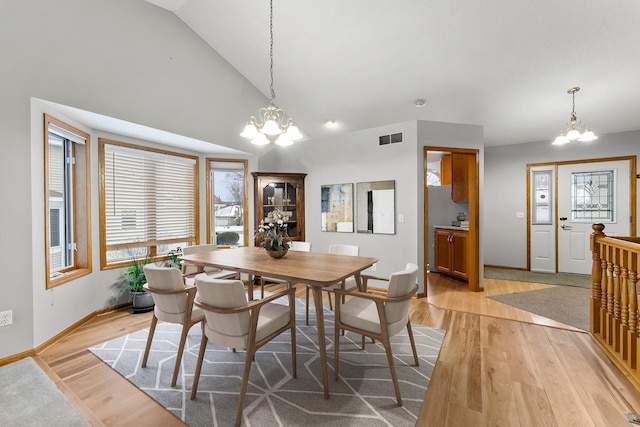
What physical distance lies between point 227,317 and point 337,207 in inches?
129

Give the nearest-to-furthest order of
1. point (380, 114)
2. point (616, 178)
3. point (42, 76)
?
point (42, 76) < point (380, 114) < point (616, 178)

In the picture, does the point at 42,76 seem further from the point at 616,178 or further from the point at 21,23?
the point at 616,178

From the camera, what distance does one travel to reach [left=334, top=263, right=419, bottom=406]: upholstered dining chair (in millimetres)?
1814

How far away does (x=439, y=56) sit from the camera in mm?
3148

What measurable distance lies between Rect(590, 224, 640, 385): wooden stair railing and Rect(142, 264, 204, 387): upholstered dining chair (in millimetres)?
3226

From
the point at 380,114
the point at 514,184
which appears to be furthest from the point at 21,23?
the point at 514,184

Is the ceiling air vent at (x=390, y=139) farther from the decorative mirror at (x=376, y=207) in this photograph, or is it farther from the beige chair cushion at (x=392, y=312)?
the beige chair cushion at (x=392, y=312)

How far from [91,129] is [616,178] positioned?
8.03 meters

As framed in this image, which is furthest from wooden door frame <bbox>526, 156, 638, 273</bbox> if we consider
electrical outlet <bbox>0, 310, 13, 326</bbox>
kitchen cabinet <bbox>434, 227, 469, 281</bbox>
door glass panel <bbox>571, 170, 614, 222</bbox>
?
electrical outlet <bbox>0, 310, 13, 326</bbox>

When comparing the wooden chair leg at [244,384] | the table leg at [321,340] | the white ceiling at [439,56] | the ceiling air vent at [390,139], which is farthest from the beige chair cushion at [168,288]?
the ceiling air vent at [390,139]

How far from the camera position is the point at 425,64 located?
328 centimetres

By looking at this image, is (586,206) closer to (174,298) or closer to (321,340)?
(321,340)

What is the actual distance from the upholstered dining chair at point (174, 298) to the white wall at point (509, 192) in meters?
5.76

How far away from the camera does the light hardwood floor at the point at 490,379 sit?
66.4 inches
